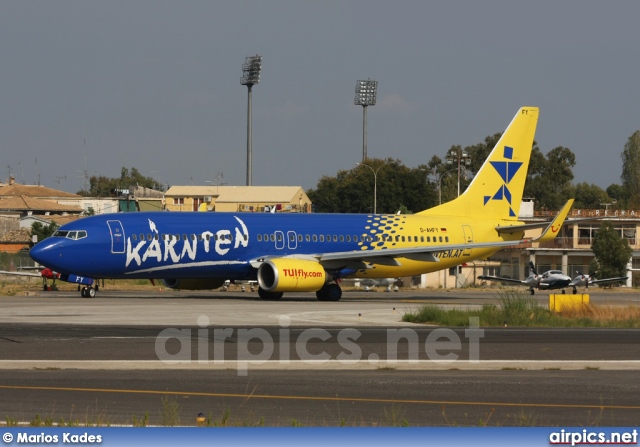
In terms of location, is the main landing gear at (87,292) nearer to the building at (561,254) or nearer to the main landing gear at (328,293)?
the main landing gear at (328,293)

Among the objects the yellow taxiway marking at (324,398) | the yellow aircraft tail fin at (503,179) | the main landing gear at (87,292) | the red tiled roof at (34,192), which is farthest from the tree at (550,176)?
the yellow taxiway marking at (324,398)

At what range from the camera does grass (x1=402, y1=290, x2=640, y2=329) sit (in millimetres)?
32562

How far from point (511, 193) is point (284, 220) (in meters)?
13.0

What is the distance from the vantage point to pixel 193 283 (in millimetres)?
48250

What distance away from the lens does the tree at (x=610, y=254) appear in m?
91.2

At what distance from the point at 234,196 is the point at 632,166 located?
249 feet

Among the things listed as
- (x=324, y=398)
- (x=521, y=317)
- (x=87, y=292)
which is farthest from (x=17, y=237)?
(x=324, y=398)

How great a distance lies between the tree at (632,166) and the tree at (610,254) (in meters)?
93.6

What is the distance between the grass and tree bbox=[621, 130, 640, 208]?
154315 millimetres

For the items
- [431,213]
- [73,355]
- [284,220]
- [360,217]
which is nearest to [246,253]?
[284,220]

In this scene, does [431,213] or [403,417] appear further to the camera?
[431,213]

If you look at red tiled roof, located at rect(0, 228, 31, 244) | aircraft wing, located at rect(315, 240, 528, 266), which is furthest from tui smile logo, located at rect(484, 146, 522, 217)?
red tiled roof, located at rect(0, 228, 31, 244)

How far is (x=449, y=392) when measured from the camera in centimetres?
1692

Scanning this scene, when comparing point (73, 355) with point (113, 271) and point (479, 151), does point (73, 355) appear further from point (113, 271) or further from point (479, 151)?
point (479, 151)
